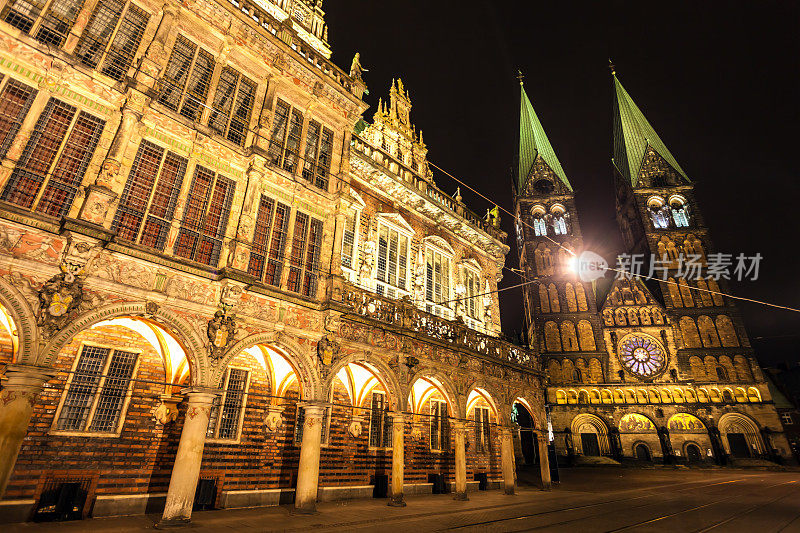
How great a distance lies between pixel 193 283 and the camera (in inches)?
434

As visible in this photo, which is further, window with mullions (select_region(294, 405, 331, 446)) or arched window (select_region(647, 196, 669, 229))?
arched window (select_region(647, 196, 669, 229))

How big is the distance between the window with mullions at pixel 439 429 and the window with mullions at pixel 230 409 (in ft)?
30.4

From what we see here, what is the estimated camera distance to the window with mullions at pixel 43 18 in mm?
10414

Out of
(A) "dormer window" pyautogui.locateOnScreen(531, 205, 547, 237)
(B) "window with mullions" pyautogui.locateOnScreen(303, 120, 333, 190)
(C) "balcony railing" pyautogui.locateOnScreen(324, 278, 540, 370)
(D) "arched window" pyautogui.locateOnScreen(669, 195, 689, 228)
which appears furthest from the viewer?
(A) "dormer window" pyautogui.locateOnScreen(531, 205, 547, 237)

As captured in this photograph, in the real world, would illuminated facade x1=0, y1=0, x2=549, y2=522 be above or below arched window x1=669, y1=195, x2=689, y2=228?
below

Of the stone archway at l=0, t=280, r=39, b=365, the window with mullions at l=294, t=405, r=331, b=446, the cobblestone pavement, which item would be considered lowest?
the cobblestone pavement

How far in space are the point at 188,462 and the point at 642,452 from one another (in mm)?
50054

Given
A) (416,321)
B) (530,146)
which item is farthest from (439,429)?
(530,146)

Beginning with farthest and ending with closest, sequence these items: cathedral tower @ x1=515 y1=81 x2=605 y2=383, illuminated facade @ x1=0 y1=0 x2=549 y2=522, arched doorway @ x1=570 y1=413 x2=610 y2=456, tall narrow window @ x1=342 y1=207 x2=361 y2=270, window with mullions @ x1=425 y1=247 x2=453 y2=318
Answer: cathedral tower @ x1=515 y1=81 x2=605 y2=383 < arched doorway @ x1=570 y1=413 x2=610 y2=456 < window with mullions @ x1=425 y1=247 x2=453 y2=318 < tall narrow window @ x1=342 y1=207 x2=361 y2=270 < illuminated facade @ x1=0 y1=0 x2=549 y2=522

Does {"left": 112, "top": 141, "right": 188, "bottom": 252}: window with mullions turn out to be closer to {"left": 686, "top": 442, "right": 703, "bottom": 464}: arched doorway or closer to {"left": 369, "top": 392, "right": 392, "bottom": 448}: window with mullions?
{"left": 369, "top": 392, "right": 392, "bottom": 448}: window with mullions

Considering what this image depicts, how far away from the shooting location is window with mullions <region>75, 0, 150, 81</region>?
11.3 m

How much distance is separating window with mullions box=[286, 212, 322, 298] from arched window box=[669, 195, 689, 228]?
2397 inches

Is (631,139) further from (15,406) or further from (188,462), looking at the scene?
(15,406)

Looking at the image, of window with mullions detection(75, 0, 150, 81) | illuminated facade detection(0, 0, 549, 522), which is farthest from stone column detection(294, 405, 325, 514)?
window with mullions detection(75, 0, 150, 81)
